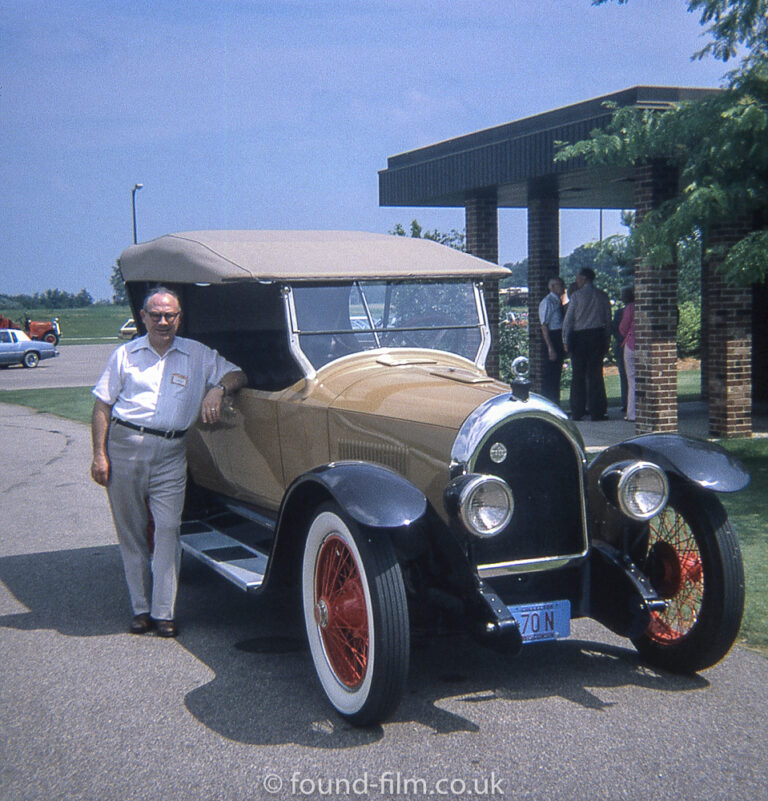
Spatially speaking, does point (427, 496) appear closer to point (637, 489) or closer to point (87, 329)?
point (637, 489)

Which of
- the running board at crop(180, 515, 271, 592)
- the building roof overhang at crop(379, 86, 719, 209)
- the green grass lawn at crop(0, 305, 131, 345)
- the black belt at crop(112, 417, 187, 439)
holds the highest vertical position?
the building roof overhang at crop(379, 86, 719, 209)

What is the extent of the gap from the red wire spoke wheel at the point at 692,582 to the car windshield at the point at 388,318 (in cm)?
161

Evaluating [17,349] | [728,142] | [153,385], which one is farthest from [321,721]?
[17,349]

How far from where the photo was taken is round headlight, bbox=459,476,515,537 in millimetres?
4094

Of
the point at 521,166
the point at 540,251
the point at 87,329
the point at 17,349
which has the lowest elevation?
the point at 87,329

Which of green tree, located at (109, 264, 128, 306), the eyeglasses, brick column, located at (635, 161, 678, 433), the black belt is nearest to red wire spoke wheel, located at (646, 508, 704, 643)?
the black belt

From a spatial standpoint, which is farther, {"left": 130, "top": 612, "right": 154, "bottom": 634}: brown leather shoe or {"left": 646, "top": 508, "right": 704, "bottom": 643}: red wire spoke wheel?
{"left": 130, "top": 612, "right": 154, "bottom": 634}: brown leather shoe

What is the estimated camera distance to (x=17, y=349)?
117 ft

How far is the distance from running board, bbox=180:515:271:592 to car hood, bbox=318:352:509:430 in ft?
3.06

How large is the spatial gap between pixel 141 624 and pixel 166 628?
169 millimetres

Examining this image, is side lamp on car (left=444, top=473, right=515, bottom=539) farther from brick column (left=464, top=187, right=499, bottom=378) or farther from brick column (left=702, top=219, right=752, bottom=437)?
brick column (left=464, top=187, right=499, bottom=378)

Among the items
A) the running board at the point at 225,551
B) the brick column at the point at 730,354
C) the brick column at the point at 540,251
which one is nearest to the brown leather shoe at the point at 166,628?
the running board at the point at 225,551

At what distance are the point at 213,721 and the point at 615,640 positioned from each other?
2160mm

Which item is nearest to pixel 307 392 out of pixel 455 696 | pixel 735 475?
pixel 455 696
